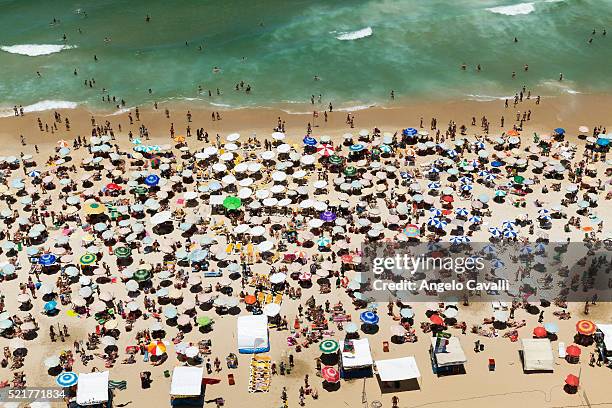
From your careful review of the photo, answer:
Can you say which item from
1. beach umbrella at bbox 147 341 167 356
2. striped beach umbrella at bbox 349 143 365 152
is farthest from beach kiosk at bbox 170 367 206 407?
striped beach umbrella at bbox 349 143 365 152

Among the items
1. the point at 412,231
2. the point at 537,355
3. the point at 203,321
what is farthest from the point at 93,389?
the point at 537,355

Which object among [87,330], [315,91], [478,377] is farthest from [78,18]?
[478,377]

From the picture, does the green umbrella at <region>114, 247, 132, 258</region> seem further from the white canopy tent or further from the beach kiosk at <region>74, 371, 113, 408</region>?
the white canopy tent

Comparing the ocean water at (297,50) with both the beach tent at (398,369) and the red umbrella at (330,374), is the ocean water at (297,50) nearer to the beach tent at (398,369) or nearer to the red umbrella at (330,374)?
the beach tent at (398,369)

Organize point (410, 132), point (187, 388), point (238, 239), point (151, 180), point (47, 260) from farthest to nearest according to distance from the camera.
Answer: point (410, 132) < point (151, 180) < point (238, 239) < point (47, 260) < point (187, 388)

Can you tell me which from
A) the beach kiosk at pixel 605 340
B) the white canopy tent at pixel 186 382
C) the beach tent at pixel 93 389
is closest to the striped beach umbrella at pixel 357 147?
the beach kiosk at pixel 605 340

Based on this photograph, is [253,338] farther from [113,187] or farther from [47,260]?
[113,187]
